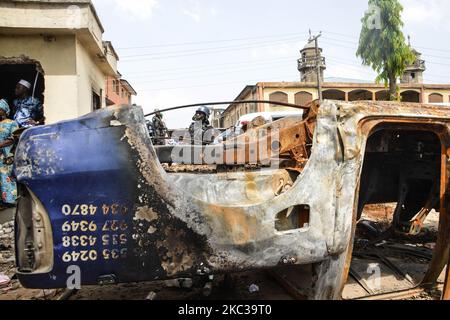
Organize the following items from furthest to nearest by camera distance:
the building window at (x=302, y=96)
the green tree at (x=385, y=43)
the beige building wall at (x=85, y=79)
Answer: the building window at (x=302, y=96) < the green tree at (x=385, y=43) < the beige building wall at (x=85, y=79)

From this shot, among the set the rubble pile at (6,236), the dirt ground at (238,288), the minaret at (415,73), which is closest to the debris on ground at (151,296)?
the dirt ground at (238,288)

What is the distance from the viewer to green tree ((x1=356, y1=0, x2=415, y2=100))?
17.0 metres

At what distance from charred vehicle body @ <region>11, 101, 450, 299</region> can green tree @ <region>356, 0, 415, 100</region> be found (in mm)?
16259

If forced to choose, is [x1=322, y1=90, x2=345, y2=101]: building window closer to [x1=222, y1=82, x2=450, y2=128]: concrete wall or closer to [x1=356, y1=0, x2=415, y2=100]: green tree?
[x1=222, y1=82, x2=450, y2=128]: concrete wall

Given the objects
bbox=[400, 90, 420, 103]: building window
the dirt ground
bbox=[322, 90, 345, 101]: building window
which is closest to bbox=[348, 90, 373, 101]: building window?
bbox=[322, 90, 345, 101]: building window

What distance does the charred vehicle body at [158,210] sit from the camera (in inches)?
76.5

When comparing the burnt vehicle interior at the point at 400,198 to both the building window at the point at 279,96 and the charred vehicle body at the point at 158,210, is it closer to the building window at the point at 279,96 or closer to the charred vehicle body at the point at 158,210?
the charred vehicle body at the point at 158,210

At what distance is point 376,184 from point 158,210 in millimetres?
3098

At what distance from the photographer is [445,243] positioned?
2830mm

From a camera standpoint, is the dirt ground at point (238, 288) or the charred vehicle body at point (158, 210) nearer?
the charred vehicle body at point (158, 210)

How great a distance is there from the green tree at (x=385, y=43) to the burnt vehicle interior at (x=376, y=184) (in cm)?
1477

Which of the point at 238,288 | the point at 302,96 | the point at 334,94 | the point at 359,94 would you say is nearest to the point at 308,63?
the point at 359,94

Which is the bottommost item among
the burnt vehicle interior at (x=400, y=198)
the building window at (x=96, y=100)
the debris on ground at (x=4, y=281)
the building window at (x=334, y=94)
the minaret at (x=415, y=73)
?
the debris on ground at (x=4, y=281)
